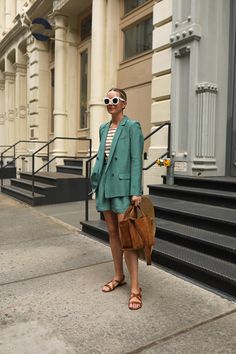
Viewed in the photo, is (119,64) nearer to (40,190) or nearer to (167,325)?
(40,190)

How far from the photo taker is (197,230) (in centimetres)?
452

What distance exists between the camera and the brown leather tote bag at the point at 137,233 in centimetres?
313

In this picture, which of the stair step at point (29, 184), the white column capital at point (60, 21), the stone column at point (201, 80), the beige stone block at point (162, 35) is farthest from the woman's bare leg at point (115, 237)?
the white column capital at point (60, 21)

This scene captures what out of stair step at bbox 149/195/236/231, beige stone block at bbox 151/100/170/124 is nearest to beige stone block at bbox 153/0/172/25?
beige stone block at bbox 151/100/170/124

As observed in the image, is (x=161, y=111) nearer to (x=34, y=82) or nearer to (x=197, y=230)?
(x=197, y=230)

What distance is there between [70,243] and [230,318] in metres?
2.87

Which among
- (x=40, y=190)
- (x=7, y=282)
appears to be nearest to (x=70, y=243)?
(x=7, y=282)

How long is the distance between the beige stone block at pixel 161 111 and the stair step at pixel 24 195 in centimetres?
336

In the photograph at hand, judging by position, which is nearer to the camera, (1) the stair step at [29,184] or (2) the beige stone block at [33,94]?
(1) the stair step at [29,184]

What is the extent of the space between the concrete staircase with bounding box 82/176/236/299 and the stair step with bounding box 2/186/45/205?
10.2ft

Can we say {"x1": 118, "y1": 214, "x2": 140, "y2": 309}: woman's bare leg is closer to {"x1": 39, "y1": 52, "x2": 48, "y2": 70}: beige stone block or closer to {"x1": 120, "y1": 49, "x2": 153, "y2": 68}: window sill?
{"x1": 120, "y1": 49, "x2": 153, "y2": 68}: window sill

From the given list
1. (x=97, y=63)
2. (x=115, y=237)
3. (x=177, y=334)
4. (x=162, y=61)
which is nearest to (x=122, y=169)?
(x=115, y=237)

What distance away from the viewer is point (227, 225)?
13.9ft

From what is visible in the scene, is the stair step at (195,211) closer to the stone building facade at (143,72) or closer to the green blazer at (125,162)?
the stone building facade at (143,72)
